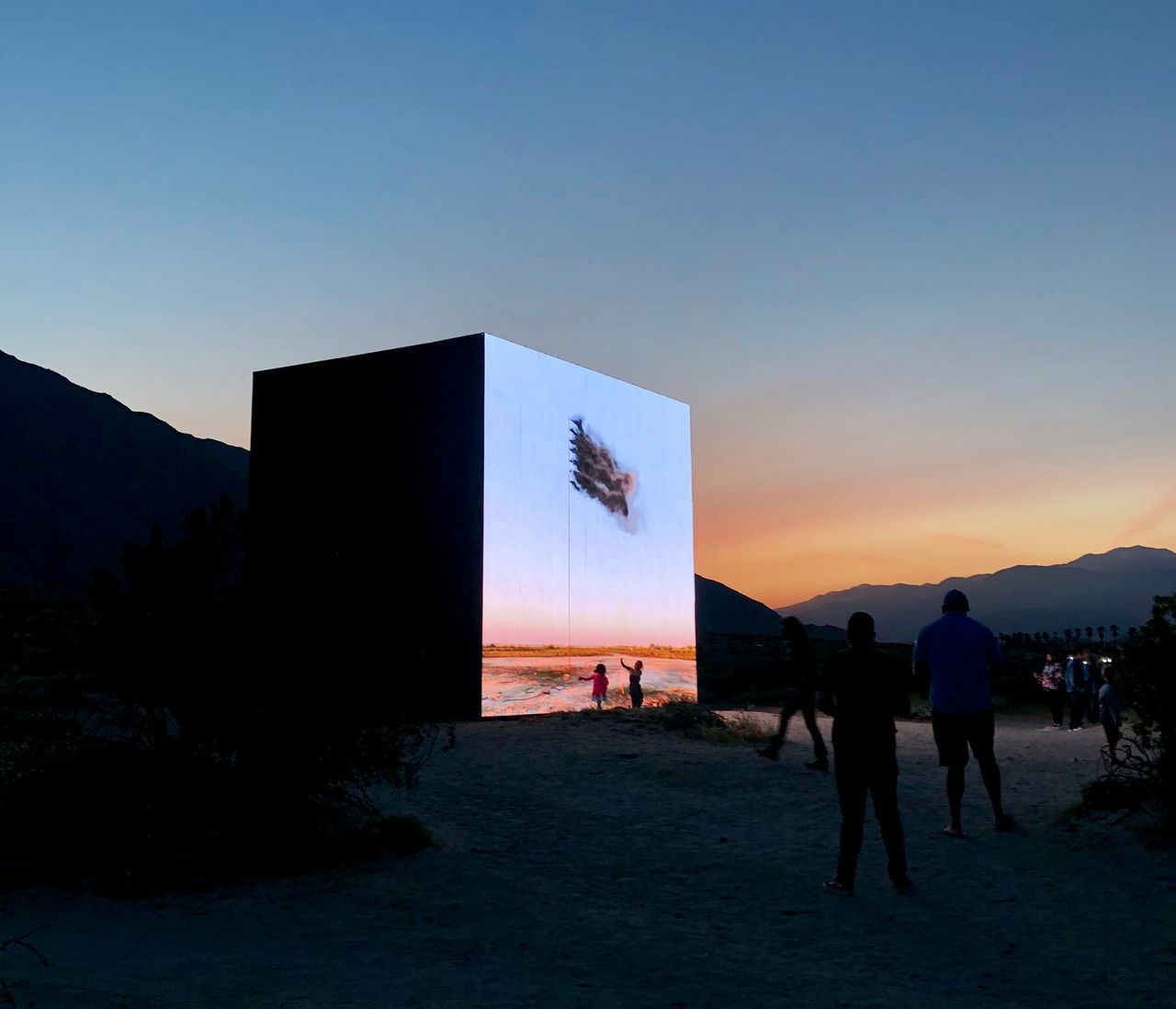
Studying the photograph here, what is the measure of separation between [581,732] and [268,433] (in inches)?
386

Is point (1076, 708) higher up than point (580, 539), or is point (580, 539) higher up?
point (580, 539)

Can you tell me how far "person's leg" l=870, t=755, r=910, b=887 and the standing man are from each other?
60.3 inches

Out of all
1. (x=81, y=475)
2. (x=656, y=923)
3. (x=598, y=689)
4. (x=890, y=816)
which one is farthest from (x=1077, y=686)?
(x=81, y=475)

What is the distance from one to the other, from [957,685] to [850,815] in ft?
6.95

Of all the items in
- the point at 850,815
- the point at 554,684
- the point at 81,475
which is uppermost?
the point at 81,475

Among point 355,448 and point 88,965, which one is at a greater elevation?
point 355,448

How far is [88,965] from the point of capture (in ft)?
19.6

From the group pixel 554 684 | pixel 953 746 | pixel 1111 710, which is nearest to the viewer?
pixel 953 746

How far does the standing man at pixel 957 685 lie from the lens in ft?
29.1

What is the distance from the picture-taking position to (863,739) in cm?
730

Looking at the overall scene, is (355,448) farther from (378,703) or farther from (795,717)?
(378,703)

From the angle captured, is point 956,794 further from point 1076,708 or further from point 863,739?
point 1076,708

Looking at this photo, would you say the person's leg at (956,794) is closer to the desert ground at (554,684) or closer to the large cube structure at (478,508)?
the large cube structure at (478,508)

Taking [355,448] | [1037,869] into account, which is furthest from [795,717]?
[1037,869]
